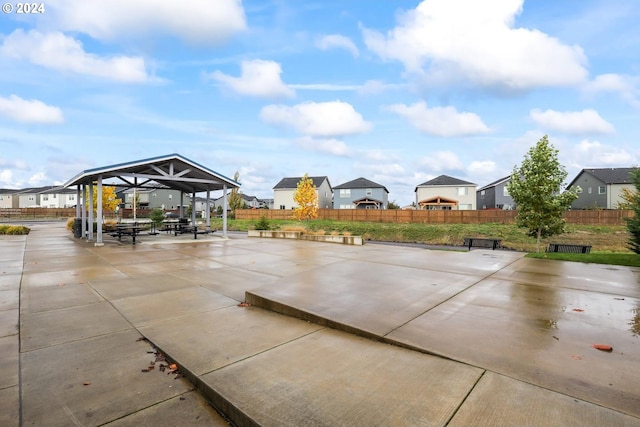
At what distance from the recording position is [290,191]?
58656mm

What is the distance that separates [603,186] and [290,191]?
4422 cm

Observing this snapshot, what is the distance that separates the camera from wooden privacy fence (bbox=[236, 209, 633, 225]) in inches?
1183

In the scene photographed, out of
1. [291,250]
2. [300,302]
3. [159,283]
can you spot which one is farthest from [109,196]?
[300,302]

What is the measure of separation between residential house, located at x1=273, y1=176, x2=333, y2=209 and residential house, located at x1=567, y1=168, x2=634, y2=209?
119ft

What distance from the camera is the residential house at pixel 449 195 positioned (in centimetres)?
4756

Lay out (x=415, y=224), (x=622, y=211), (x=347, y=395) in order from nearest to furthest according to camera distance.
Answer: (x=347, y=395)
(x=622, y=211)
(x=415, y=224)

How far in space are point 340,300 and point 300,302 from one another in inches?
26.6

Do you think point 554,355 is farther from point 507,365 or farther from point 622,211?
point 622,211

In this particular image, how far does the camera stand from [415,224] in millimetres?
35250

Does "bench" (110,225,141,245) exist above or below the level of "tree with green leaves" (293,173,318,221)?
below

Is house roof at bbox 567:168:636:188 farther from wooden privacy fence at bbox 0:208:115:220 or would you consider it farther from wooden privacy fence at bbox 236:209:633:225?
wooden privacy fence at bbox 0:208:115:220

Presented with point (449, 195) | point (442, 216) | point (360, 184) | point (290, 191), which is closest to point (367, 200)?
point (360, 184)

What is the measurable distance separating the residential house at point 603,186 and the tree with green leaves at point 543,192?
102 feet

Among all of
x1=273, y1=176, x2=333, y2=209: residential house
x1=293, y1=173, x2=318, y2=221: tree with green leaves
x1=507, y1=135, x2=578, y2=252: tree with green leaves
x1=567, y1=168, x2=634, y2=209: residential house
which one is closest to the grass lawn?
x1=293, y1=173, x2=318, y2=221: tree with green leaves
